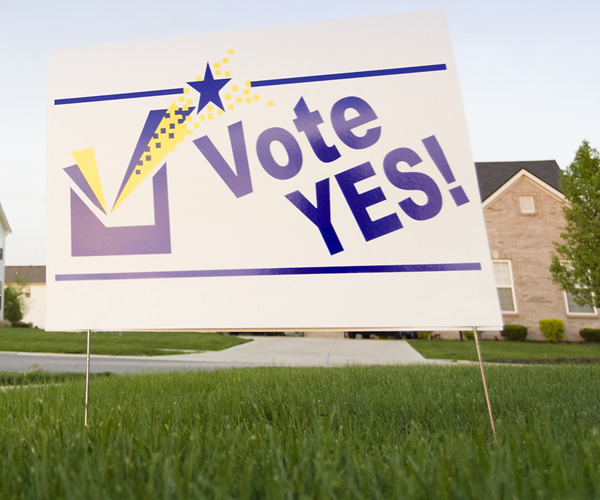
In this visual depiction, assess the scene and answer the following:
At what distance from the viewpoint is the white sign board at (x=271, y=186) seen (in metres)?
2.25

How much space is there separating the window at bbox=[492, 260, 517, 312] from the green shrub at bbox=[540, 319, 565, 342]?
55.9 inches

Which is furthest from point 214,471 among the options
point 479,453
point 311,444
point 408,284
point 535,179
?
point 535,179

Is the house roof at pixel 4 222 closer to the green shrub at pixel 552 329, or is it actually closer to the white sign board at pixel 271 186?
the green shrub at pixel 552 329

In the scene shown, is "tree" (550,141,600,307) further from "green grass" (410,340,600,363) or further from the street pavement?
the street pavement

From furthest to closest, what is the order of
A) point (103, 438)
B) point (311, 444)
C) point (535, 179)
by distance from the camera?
point (535, 179)
point (103, 438)
point (311, 444)

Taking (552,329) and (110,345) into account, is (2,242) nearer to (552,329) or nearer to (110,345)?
(110,345)

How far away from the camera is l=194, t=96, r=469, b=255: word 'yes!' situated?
2273 mm

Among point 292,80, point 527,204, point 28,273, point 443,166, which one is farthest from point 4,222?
point 443,166

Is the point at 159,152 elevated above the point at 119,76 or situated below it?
below

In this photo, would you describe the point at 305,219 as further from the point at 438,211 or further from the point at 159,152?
the point at 159,152

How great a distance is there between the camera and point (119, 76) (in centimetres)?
260

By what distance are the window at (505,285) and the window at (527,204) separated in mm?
2916

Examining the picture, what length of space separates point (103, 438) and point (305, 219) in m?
1.35

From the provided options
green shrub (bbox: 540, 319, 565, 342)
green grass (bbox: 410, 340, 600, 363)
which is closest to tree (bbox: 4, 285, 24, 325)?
green grass (bbox: 410, 340, 600, 363)
